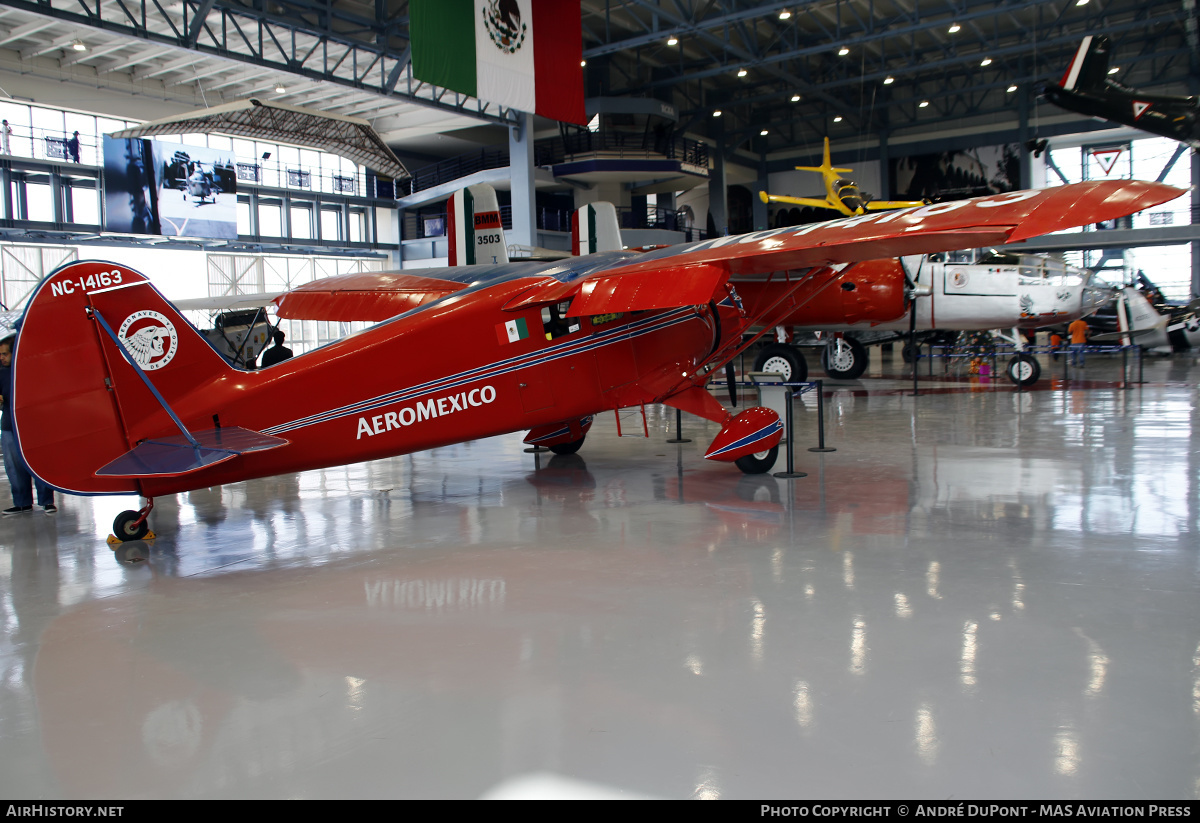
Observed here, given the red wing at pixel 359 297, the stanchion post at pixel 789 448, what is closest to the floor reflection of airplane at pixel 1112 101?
the stanchion post at pixel 789 448

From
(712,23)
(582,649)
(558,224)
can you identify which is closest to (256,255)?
(558,224)

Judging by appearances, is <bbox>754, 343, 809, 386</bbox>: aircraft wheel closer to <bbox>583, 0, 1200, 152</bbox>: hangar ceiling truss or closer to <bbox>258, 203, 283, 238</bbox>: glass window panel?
<bbox>583, 0, 1200, 152</bbox>: hangar ceiling truss

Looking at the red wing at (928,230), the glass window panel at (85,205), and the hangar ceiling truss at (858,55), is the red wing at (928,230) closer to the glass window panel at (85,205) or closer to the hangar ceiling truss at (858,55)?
the hangar ceiling truss at (858,55)

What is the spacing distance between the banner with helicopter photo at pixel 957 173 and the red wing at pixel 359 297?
3635cm

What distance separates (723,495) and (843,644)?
143 inches

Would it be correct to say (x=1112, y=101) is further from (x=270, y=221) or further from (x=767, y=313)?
(x=270, y=221)

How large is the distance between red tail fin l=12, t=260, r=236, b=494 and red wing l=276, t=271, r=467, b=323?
4097 millimetres

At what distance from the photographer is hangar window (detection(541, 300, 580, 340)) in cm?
762

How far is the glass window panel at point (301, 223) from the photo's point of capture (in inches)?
1470

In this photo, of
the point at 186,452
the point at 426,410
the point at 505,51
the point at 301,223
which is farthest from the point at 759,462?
the point at 301,223

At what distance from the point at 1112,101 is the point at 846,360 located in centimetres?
1437

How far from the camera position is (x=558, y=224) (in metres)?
39.7

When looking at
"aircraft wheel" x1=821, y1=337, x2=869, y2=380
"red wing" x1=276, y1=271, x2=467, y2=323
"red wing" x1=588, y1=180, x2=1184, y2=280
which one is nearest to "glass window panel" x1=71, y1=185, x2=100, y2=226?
"red wing" x1=276, y1=271, x2=467, y2=323

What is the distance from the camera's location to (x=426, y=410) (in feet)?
22.5
